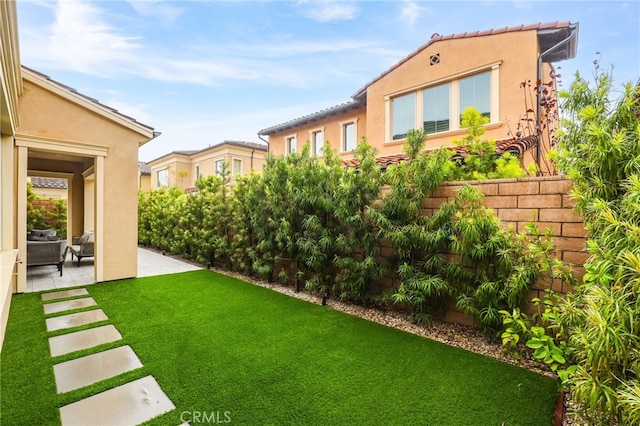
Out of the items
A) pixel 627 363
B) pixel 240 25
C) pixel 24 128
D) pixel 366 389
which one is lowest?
pixel 366 389

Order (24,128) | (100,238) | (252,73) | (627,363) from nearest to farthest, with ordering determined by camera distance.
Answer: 1. (627,363)
2. (24,128)
3. (100,238)
4. (252,73)

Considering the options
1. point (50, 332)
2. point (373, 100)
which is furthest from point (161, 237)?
point (373, 100)

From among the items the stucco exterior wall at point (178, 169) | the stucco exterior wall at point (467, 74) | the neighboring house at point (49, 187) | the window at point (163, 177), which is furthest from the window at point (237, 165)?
the stucco exterior wall at point (467, 74)

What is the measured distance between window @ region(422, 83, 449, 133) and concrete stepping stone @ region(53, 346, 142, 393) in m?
10.2

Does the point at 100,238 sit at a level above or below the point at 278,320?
above

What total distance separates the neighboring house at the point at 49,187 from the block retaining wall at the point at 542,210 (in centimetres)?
2305

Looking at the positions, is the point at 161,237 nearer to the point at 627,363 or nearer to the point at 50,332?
the point at 50,332

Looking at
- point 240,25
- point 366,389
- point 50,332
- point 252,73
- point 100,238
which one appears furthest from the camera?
point 252,73

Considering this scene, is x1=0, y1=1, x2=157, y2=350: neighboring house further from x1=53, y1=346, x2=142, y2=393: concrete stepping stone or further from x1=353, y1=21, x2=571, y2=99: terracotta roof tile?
x1=353, y1=21, x2=571, y2=99: terracotta roof tile

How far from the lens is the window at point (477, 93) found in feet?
31.5

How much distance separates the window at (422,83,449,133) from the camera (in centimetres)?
1044

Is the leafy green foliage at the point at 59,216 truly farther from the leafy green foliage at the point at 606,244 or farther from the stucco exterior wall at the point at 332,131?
the leafy green foliage at the point at 606,244

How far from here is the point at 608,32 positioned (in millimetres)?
6676

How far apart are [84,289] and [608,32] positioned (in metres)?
13.1
